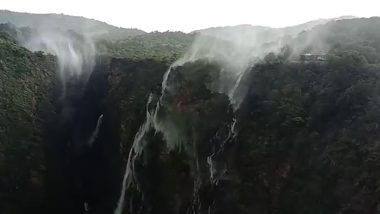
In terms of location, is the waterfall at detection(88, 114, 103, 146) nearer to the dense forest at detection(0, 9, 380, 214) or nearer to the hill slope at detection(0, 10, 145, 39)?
the dense forest at detection(0, 9, 380, 214)

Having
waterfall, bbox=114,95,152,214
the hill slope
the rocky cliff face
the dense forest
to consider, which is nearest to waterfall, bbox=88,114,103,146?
the dense forest

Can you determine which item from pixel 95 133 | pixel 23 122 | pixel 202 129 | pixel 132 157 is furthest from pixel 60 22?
pixel 202 129

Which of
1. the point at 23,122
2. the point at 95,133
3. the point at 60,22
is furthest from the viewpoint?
the point at 60,22

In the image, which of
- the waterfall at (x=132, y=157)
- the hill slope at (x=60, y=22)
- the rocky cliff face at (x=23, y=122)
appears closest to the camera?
the waterfall at (x=132, y=157)

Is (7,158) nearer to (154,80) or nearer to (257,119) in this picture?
(154,80)

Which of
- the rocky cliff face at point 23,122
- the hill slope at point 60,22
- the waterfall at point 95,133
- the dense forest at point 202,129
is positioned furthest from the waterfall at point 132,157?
the hill slope at point 60,22

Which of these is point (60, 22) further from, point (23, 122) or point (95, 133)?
point (95, 133)

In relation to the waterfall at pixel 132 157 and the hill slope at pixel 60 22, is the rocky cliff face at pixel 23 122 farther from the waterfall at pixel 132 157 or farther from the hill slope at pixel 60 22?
the hill slope at pixel 60 22

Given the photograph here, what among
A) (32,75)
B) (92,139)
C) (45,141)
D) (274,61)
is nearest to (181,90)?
(274,61)

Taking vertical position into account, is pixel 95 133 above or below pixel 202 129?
below
